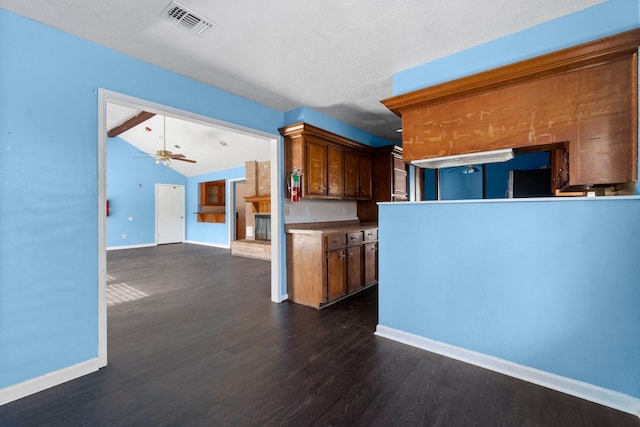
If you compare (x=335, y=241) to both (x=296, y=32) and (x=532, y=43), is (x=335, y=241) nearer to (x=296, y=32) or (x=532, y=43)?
(x=296, y=32)

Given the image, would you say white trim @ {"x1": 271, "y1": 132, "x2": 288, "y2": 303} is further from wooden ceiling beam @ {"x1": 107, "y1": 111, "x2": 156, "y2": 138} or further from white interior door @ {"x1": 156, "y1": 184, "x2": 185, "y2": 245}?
white interior door @ {"x1": 156, "y1": 184, "x2": 185, "y2": 245}

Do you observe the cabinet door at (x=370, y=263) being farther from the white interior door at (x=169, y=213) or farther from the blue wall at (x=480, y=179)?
the white interior door at (x=169, y=213)

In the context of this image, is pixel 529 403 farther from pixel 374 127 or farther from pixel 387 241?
pixel 374 127

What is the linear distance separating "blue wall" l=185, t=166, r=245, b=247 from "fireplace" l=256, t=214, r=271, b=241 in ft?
4.08

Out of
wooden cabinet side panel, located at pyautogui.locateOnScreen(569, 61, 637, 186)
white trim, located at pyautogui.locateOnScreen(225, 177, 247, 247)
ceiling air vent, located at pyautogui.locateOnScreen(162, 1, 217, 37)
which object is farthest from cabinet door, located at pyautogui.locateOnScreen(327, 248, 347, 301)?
white trim, located at pyautogui.locateOnScreen(225, 177, 247, 247)

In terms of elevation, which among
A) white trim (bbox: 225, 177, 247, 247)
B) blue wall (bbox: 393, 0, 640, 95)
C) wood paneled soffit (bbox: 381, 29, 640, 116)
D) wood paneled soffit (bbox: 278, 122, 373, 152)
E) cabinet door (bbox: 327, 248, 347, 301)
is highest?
blue wall (bbox: 393, 0, 640, 95)

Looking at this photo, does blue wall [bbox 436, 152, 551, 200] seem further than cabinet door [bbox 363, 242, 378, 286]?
Yes

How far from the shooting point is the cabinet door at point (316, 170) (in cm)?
367

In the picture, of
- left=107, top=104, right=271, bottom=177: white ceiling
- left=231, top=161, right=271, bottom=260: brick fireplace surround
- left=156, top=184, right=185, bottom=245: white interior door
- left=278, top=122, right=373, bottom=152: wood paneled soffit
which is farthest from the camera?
left=156, top=184, right=185, bottom=245: white interior door

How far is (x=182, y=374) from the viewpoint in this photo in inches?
79.4

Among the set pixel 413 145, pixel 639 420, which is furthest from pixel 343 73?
pixel 639 420

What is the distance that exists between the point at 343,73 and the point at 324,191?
1689 millimetres

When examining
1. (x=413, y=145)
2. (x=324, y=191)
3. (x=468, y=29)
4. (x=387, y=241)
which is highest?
(x=468, y=29)

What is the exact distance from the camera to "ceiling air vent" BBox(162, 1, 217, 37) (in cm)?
177
